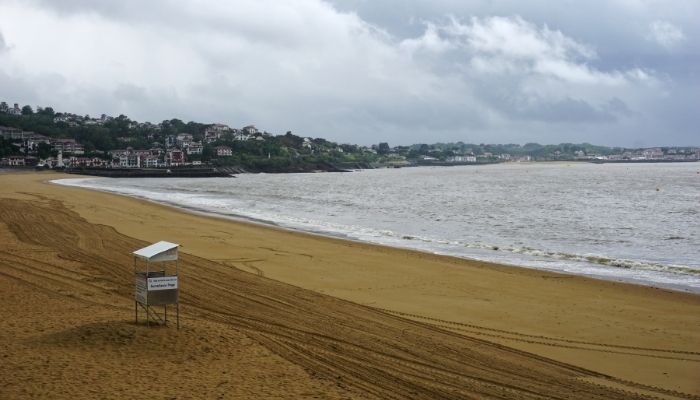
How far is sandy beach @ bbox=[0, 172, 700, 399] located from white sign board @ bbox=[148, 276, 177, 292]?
24.3 inches

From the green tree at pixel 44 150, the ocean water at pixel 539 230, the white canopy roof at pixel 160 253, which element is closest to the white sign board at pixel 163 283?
the white canopy roof at pixel 160 253

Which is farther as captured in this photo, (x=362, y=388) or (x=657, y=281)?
(x=657, y=281)

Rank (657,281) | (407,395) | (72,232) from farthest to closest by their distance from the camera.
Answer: (72,232)
(657,281)
(407,395)

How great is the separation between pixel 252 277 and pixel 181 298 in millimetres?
3306

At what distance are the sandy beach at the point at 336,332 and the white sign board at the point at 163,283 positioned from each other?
0.62m

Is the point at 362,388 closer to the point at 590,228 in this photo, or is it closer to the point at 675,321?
the point at 675,321

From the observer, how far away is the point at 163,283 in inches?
351

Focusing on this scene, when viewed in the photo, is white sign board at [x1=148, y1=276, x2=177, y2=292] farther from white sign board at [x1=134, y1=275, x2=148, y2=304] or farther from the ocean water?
the ocean water

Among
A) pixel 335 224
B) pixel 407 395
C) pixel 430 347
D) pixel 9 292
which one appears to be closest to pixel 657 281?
pixel 430 347

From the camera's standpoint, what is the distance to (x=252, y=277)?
594 inches

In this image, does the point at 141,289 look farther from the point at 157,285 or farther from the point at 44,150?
the point at 44,150

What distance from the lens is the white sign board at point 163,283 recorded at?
29.0ft

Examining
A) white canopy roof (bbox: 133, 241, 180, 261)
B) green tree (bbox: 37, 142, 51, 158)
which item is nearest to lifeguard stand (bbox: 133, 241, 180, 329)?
white canopy roof (bbox: 133, 241, 180, 261)

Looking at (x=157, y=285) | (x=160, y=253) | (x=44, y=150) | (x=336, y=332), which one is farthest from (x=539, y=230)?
(x=44, y=150)
